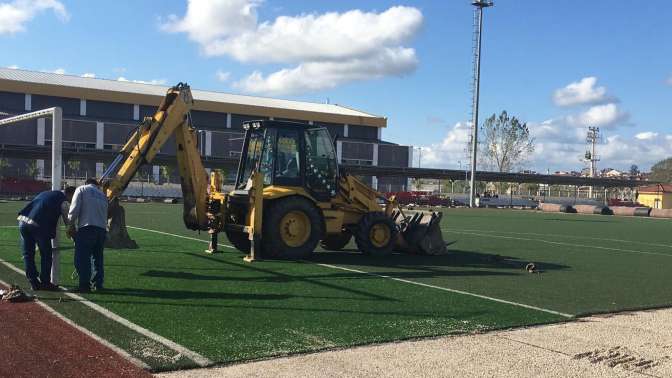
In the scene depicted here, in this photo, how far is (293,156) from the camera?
13.7m

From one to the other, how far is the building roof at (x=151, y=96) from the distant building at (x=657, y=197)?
38018 millimetres

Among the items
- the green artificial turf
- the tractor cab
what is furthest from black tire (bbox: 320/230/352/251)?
the tractor cab

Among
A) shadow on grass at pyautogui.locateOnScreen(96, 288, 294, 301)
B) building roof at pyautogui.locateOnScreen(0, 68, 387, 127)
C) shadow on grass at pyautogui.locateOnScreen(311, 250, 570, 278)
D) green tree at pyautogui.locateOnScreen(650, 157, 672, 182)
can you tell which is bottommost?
shadow on grass at pyautogui.locateOnScreen(311, 250, 570, 278)

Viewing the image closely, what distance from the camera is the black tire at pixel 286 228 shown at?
42.5 feet

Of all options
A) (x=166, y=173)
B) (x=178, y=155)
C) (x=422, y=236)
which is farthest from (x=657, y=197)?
(x=178, y=155)

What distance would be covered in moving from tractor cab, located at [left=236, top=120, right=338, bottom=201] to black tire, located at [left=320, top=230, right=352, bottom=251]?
1425 millimetres

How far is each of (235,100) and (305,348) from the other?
87142 millimetres

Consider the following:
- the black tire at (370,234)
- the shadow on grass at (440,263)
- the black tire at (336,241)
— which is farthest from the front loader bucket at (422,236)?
the black tire at (336,241)

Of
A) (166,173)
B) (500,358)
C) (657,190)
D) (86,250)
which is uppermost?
(166,173)

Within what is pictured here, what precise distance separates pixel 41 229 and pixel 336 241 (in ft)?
26.4

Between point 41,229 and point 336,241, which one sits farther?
point 336,241

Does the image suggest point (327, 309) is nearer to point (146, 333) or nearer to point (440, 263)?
point (146, 333)

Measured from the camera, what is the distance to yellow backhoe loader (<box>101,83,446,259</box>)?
12445mm

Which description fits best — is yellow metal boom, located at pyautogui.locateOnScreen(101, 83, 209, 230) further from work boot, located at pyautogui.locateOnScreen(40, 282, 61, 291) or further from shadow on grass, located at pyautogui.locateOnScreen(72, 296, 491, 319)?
shadow on grass, located at pyautogui.locateOnScreen(72, 296, 491, 319)
